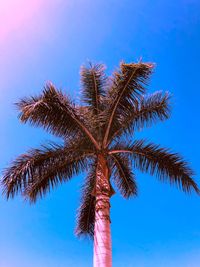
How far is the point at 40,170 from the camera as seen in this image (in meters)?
12.3

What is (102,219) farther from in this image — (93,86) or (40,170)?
(93,86)

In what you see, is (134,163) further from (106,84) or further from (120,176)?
(106,84)

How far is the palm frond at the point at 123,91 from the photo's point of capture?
39.7ft

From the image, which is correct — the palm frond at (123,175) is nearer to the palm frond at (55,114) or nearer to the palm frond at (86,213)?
the palm frond at (86,213)

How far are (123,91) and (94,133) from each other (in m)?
1.82

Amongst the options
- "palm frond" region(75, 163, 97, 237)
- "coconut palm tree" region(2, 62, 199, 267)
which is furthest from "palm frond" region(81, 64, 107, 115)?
"palm frond" region(75, 163, 97, 237)

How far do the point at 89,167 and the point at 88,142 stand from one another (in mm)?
1637

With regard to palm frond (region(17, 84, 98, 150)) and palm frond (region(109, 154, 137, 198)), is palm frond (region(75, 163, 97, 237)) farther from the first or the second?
palm frond (region(17, 84, 98, 150))

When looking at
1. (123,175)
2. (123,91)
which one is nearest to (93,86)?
(123,91)

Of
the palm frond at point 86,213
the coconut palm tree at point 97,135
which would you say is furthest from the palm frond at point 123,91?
the palm frond at point 86,213

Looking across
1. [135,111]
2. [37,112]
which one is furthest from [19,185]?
[135,111]

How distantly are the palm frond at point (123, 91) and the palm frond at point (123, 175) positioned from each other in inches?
54.4

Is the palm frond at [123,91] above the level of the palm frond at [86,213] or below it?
above

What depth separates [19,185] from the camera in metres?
11.8
